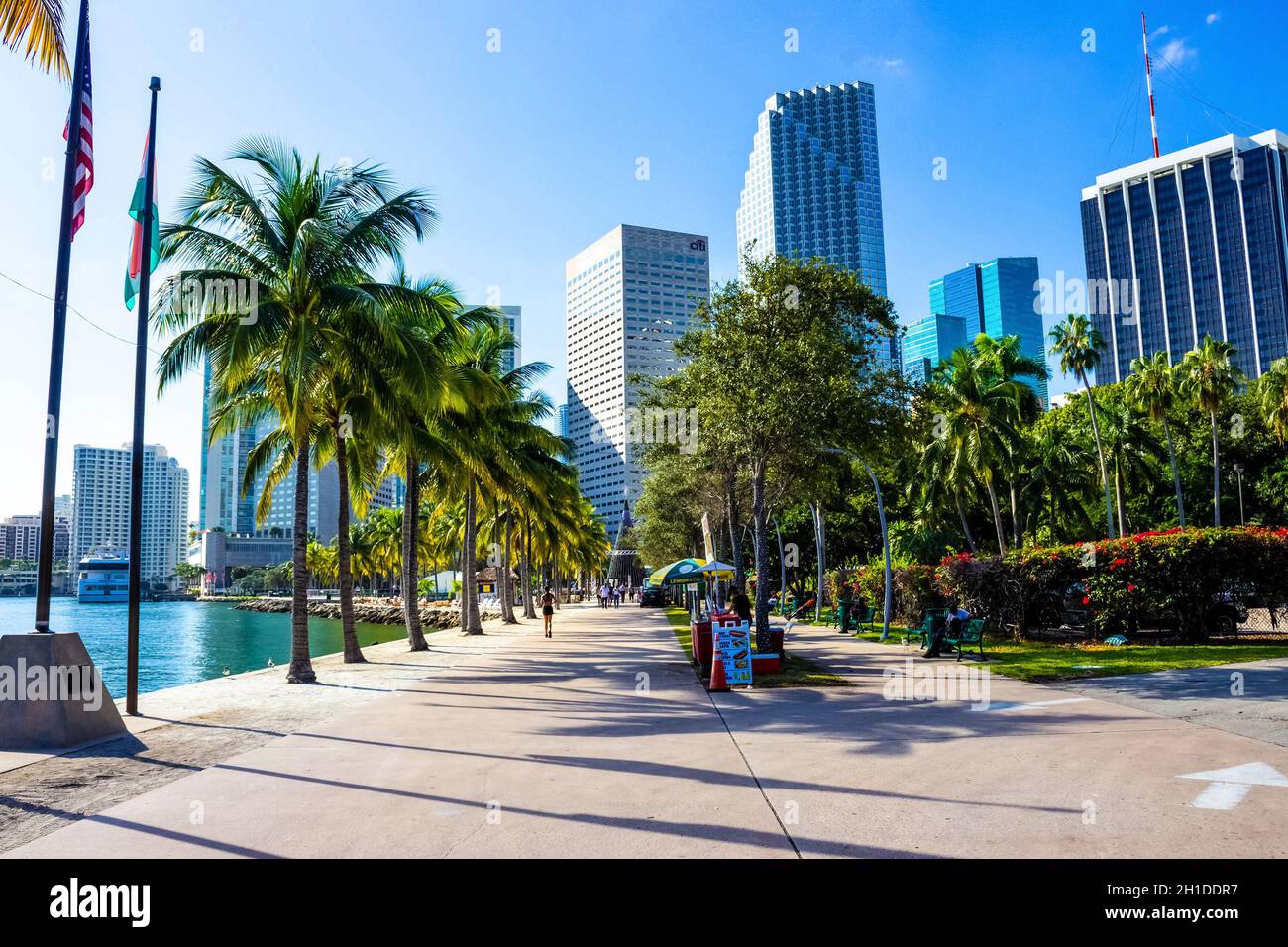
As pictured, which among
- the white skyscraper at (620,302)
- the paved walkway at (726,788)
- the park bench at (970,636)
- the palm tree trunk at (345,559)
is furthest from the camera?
the white skyscraper at (620,302)

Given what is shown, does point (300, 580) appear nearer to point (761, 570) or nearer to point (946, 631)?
point (761, 570)

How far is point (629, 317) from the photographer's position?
76000 mm

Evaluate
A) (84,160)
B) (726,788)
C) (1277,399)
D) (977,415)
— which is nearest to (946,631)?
(726,788)

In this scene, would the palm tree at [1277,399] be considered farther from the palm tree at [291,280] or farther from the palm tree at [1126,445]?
the palm tree at [291,280]

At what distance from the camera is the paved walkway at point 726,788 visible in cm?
572

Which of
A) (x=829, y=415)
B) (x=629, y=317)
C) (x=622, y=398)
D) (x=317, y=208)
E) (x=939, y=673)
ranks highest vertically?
(x=629, y=317)

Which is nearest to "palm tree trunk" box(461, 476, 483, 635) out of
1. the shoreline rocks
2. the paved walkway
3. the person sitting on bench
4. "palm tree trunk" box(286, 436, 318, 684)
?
the shoreline rocks

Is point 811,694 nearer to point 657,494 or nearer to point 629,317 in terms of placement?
point 657,494

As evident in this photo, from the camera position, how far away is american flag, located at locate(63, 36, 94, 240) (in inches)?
431

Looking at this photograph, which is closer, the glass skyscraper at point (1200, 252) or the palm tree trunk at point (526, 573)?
the palm tree trunk at point (526, 573)

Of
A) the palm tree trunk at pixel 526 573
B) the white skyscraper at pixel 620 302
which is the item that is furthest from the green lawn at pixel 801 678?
the white skyscraper at pixel 620 302

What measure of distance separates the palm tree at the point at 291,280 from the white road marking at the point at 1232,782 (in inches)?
542
